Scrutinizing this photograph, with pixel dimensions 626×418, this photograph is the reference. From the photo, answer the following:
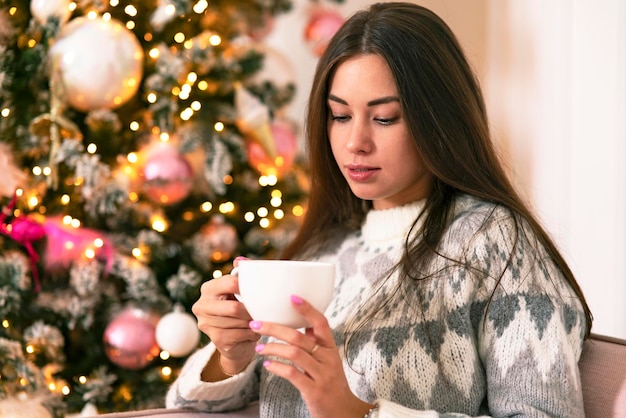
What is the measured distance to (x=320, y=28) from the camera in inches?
96.8

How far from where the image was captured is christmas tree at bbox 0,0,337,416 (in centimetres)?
209

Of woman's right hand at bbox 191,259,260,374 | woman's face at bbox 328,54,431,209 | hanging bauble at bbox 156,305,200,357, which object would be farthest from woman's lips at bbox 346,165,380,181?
hanging bauble at bbox 156,305,200,357

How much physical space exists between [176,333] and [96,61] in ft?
2.35

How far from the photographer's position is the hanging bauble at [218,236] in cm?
233

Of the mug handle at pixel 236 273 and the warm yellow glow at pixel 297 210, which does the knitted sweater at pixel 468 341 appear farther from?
the warm yellow glow at pixel 297 210

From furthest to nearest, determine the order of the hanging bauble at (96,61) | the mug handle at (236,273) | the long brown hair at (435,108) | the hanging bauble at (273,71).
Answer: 1. the hanging bauble at (273,71)
2. the hanging bauble at (96,61)
3. the long brown hair at (435,108)
4. the mug handle at (236,273)

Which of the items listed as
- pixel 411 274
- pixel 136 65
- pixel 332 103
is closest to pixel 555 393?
pixel 411 274

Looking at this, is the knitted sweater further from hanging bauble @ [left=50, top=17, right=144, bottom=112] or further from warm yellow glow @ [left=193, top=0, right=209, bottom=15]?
warm yellow glow @ [left=193, top=0, right=209, bottom=15]

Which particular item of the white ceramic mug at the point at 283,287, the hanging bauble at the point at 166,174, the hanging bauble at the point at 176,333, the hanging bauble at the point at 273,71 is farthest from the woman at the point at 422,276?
the hanging bauble at the point at 273,71

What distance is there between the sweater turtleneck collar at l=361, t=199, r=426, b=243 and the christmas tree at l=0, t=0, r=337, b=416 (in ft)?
2.69

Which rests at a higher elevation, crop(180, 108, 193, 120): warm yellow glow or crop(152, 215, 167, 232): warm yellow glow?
crop(180, 108, 193, 120): warm yellow glow

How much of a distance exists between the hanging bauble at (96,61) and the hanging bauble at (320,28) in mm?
600

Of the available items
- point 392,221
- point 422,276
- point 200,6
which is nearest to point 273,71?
point 200,6

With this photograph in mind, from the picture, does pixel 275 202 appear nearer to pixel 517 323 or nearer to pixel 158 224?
pixel 158 224
